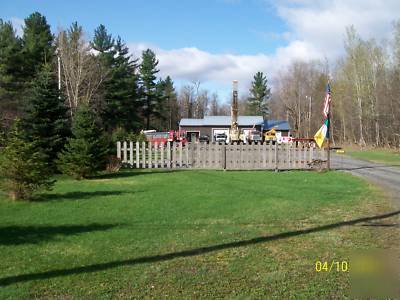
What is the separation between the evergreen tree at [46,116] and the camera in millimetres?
18312

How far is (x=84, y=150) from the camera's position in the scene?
16703 millimetres

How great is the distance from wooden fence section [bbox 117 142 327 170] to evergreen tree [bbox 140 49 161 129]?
5657cm

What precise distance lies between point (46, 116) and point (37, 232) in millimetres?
11964

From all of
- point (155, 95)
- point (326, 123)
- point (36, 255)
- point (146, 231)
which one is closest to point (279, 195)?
point (146, 231)

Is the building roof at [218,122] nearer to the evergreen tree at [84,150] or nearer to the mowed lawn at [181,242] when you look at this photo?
the evergreen tree at [84,150]

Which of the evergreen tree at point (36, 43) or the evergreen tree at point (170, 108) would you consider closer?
the evergreen tree at point (36, 43)

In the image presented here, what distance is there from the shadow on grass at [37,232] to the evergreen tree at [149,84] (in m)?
71.1

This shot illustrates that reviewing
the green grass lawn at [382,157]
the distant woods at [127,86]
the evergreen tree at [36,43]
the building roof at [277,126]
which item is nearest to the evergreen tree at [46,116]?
the distant woods at [127,86]

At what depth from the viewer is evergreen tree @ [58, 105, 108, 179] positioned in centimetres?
1641

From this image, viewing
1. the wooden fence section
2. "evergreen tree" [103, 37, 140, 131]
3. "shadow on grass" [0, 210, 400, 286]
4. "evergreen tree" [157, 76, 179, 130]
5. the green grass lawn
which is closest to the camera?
"shadow on grass" [0, 210, 400, 286]

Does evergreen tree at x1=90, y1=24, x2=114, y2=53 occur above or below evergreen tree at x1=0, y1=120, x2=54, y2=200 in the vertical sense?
above

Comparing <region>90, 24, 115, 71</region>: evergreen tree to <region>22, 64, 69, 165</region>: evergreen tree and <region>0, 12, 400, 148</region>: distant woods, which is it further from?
<region>22, 64, 69, 165</region>: evergreen tree

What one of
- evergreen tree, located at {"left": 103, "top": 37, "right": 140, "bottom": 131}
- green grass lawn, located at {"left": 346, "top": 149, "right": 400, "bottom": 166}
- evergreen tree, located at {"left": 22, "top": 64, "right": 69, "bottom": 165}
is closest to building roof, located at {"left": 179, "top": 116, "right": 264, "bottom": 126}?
evergreen tree, located at {"left": 103, "top": 37, "right": 140, "bottom": 131}

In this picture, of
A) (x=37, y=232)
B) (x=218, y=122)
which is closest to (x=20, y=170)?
(x=37, y=232)
